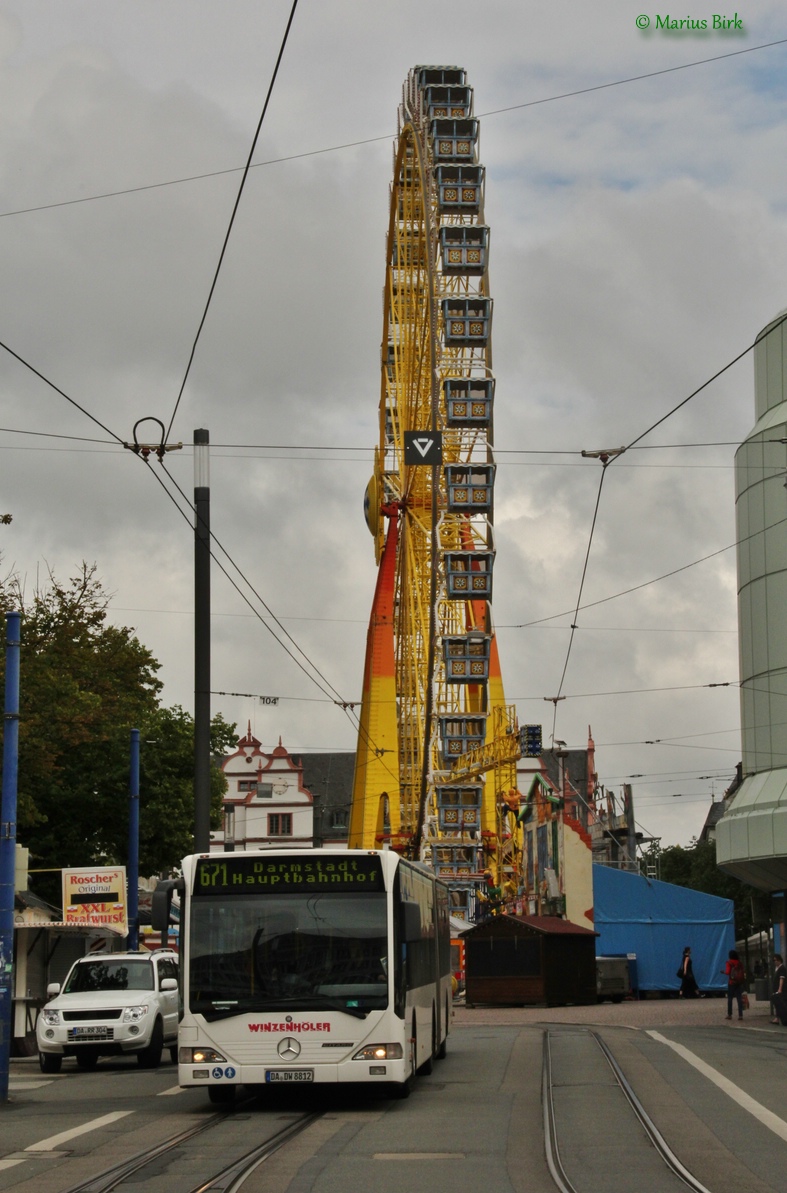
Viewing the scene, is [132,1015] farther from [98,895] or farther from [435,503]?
[435,503]

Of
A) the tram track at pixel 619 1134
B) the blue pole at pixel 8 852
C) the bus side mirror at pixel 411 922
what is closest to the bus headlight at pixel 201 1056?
the bus side mirror at pixel 411 922

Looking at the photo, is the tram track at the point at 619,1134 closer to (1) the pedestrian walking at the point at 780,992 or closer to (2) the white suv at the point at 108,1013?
(2) the white suv at the point at 108,1013

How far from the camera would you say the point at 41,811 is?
45.2 m

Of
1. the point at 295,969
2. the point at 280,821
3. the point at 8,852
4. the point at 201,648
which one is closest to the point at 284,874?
the point at 295,969

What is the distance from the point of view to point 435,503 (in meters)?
46.3

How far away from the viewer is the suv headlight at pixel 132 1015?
22.5 metres

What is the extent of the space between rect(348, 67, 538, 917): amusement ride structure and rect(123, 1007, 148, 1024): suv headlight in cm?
2405

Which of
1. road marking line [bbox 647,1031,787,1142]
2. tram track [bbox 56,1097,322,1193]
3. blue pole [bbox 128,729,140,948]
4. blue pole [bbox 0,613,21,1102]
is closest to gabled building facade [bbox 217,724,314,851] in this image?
blue pole [bbox 128,729,140,948]

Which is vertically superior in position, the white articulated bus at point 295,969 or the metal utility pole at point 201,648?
the metal utility pole at point 201,648

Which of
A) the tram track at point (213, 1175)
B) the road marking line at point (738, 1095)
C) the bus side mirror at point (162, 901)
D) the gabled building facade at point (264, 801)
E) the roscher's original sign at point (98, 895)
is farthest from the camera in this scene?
the gabled building facade at point (264, 801)

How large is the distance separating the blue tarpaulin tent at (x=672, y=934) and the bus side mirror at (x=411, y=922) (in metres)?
40.0

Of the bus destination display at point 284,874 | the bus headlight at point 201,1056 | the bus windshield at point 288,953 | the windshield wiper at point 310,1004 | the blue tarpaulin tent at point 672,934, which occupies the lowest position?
the blue tarpaulin tent at point 672,934

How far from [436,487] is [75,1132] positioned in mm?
33851

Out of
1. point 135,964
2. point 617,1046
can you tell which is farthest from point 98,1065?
point 617,1046
